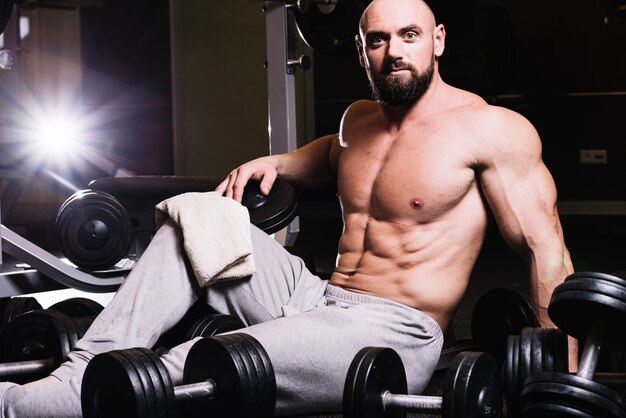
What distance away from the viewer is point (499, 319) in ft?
6.33

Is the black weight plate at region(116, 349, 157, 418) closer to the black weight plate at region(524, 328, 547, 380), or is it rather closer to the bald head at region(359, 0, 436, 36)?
the black weight plate at region(524, 328, 547, 380)

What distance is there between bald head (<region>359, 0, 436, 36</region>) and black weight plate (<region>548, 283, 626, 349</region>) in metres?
0.60

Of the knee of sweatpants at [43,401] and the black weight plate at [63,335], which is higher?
the black weight plate at [63,335]

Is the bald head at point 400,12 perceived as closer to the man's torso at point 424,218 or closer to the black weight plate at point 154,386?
the man's torso at point 424,218

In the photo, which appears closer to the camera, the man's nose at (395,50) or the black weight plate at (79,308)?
the man's nose at (395,50)

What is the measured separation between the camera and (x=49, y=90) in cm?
639

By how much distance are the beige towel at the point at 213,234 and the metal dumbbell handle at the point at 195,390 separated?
28cm

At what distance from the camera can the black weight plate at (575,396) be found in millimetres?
1266

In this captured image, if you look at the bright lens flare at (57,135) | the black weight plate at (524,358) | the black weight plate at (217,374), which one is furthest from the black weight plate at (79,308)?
the bright lens flare at (57,135)

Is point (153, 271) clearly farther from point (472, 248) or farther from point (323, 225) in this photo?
point (323, 225)

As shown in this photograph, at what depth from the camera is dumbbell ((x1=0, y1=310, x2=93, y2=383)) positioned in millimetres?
1688

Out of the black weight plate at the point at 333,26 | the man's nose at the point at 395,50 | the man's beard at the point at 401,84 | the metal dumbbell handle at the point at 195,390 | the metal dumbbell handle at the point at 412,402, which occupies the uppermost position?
the black weight plate at the point at 333,26

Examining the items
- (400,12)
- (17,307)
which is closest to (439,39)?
(400,12)

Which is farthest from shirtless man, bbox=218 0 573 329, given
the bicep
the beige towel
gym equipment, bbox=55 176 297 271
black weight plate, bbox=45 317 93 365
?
gym equipment, bbox=55 176 297 271
